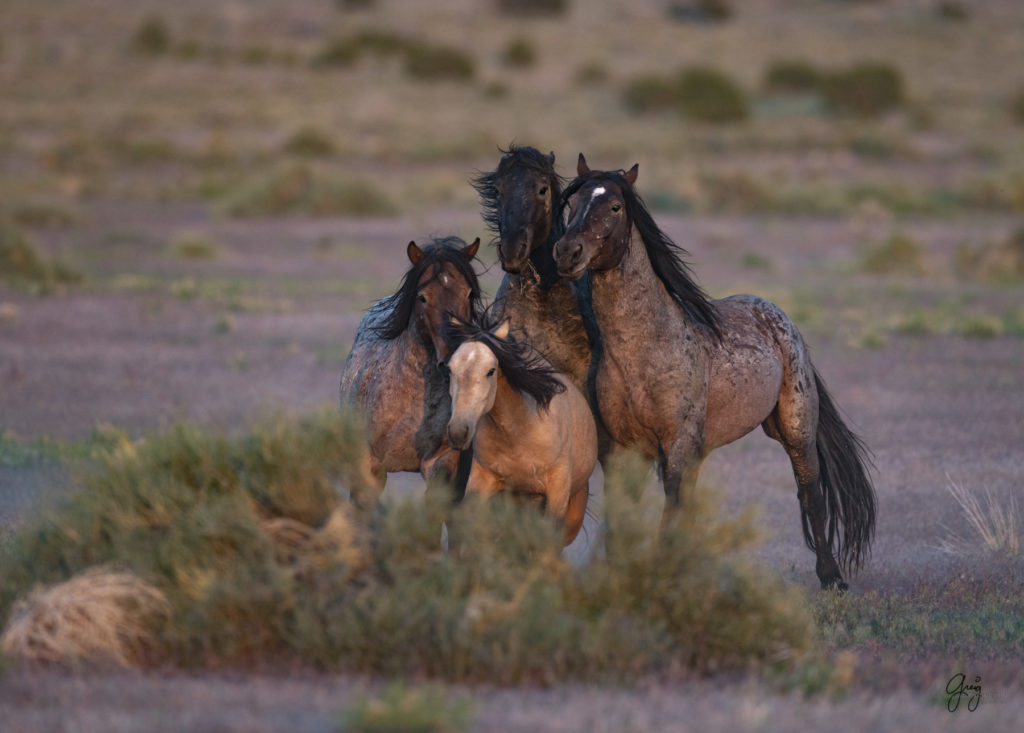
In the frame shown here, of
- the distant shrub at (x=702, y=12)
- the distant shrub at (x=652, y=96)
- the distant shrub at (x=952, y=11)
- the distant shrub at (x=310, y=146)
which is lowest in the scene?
the distant shrub at (x=310, y=146)

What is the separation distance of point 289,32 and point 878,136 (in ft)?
119

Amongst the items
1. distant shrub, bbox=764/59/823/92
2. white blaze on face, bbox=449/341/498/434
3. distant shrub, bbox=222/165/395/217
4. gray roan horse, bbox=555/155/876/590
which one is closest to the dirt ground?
white blaze on face, bbox=449/341/498/434

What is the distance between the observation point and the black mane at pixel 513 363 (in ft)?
19.9

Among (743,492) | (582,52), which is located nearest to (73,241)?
(743,492)

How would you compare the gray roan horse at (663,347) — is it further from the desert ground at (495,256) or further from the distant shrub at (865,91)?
the distant shrub at (865,91)

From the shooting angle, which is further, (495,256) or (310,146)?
(310,146)

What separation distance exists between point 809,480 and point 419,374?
2.63 m

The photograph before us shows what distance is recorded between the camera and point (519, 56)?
198ft

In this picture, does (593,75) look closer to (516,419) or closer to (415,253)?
(415,253)

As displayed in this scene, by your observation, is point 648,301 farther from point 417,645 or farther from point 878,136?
point 878,136

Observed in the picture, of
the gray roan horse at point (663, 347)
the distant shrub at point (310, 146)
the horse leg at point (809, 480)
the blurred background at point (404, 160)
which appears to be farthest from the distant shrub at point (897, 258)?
the distant shrub at point (310, 146)

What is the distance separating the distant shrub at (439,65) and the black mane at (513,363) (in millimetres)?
51284

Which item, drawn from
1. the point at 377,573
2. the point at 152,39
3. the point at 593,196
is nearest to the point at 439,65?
the point at 152,39

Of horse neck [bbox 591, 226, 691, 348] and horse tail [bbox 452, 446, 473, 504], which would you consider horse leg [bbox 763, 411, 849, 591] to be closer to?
horse neck [bbox 591, 226, 691, 348]
